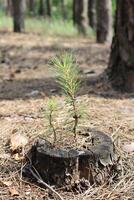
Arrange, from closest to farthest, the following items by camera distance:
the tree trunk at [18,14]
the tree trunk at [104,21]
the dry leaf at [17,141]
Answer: the dry leaf at [17,141]
the tree trunk at [104,21]
the tree trunk at [18,14]

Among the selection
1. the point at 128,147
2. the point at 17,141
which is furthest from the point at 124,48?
the point at 17,141

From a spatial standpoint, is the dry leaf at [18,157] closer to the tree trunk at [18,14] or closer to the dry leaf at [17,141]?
the dry leaf at [17,141]

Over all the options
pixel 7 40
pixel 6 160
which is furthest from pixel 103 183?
pixel 7 40

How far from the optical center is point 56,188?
236 cm

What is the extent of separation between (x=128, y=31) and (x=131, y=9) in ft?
0.68

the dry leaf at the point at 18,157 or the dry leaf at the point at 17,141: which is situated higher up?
the dry leaf at the point at 17,141

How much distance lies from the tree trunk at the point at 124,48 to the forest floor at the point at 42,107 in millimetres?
141

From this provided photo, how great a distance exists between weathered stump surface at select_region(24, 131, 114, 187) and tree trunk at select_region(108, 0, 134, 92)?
79.0 inches

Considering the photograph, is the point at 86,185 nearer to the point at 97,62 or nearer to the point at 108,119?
the point at 108,119

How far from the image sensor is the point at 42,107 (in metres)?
3.69

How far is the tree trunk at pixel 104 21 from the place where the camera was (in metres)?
9.19

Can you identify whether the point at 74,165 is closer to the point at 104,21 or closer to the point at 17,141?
the point at 17,141

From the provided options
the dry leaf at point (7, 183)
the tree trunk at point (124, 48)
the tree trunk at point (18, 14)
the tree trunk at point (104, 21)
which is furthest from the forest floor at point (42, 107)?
the tree trunk at point (18, 14)

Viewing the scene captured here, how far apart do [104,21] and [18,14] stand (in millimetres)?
2400
